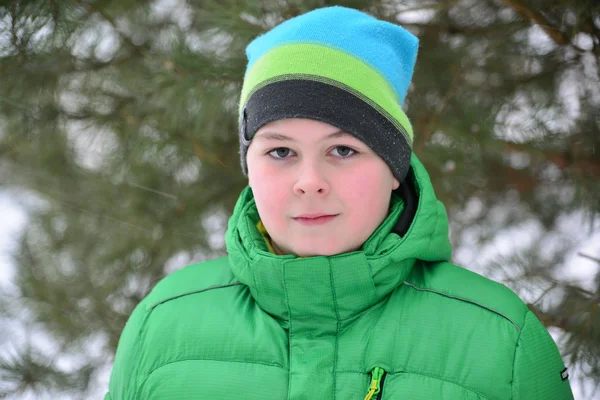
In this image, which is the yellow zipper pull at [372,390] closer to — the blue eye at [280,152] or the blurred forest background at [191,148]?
the blue eye at [280,152]

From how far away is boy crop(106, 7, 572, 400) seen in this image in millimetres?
1258

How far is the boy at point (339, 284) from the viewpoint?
1258 mm

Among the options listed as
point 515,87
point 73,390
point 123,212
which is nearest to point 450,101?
point 515,87

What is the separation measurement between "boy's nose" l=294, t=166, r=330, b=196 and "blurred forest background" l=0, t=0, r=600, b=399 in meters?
0.54

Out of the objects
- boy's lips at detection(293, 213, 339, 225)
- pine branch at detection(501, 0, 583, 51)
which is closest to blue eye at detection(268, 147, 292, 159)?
boy's lips at detection(293, 213, 339, 225)

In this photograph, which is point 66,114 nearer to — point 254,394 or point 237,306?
point 237,306

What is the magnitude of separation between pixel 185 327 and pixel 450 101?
37.8 inches

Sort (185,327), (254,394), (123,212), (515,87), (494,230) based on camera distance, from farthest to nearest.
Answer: (494,230)
(123,212)
(515,87)
(185,327)
(254,394)

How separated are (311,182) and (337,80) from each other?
0.20 meters

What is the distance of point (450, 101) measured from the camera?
1.87 meters

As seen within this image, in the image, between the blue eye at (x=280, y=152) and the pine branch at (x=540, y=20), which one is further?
the pine branch at (x=540, y=20)

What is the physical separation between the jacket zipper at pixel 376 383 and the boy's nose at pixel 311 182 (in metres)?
0.34

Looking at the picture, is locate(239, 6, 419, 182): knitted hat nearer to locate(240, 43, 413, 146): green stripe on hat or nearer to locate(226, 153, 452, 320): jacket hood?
locate(240, 43, 413, 146): green stripe on hat

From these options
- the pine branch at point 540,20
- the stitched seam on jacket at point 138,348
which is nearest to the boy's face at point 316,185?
the stitched seam on jacket at point 138,348
